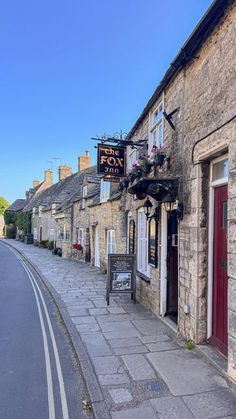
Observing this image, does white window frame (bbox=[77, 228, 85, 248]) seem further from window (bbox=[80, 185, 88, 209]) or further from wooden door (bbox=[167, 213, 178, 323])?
wooden door (bbox=[167, 213, 178, 323])

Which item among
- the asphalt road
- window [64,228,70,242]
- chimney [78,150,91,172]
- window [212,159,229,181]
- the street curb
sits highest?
chimney [78,150,91,172]

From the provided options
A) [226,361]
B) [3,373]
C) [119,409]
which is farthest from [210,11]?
[3,373]

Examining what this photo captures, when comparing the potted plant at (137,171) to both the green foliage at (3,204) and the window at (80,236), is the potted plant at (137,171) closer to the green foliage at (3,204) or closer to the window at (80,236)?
the window at (80,236)

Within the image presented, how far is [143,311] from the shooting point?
7.46 metres

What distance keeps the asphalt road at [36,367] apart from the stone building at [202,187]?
2068 mm

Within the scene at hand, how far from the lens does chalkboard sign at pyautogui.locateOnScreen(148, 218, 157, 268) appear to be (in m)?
7.04

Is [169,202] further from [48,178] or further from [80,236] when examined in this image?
[48,178]

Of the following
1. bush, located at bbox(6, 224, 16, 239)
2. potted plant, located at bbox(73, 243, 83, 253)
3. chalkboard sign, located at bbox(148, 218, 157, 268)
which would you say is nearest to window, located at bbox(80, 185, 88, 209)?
potted plant, located at bbox(73, 243, 83, 253)

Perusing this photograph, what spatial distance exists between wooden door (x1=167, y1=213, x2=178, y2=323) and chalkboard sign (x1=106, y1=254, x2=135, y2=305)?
177 centimetres

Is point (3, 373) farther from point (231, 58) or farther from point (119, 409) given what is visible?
point (231, 58)

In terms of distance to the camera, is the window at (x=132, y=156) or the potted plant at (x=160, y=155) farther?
the window at (x=132, y=156)

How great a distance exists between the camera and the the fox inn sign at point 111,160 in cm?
912

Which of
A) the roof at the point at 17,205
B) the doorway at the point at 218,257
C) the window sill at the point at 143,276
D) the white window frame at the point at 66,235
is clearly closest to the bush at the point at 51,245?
the white window frame at the point at 66,235

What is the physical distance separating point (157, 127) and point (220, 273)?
4.57 meters
